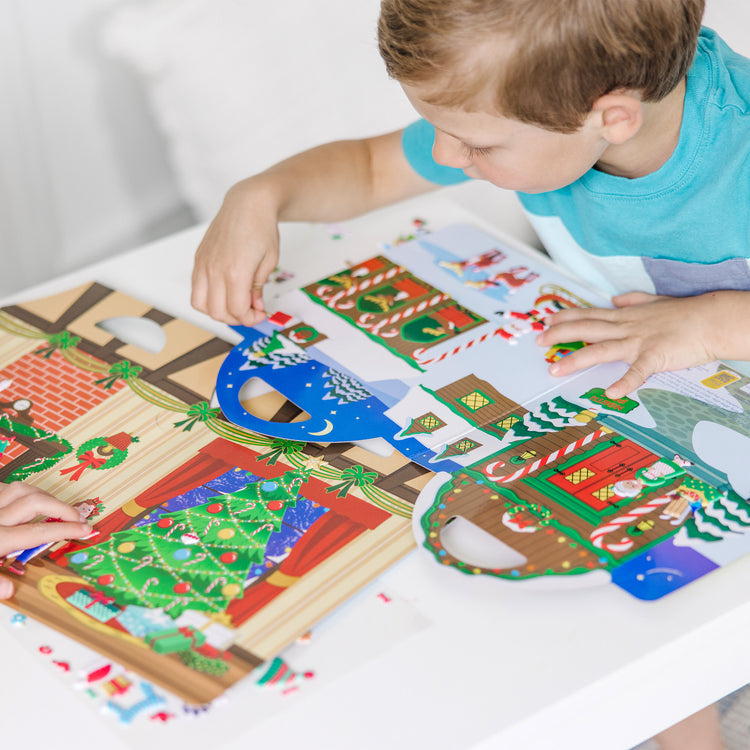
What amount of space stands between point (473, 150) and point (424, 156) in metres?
0.25

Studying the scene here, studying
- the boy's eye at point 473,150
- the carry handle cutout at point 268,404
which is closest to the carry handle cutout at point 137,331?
the carry handle cutout at point 268,404

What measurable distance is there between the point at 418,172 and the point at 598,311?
0.29 meters

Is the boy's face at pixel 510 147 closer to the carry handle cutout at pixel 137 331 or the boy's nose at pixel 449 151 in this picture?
the boy's nose at pixel 449 151

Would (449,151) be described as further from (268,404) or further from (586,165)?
(268,404)

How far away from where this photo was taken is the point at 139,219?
1823mm

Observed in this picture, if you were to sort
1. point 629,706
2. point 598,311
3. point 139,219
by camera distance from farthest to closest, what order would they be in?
point 139,219
point 598,311
point 629,706

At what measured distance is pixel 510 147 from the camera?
0.73m

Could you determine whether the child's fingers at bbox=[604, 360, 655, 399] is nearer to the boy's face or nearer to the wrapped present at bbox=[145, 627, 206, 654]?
the boy's face

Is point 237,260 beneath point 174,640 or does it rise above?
above

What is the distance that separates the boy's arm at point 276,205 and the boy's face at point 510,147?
0.68 ft

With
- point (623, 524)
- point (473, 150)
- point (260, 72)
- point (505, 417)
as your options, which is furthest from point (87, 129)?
point (623, 524)

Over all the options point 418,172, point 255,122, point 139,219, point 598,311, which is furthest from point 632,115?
point 139,219

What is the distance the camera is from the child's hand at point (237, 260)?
0.84 metres

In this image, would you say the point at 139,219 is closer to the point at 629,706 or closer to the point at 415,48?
the point at 415,48
